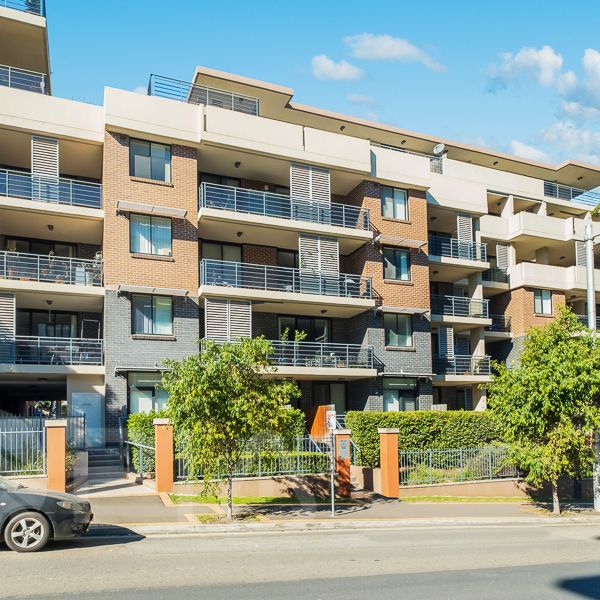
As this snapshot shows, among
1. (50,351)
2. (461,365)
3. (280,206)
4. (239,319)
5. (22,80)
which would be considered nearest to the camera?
(50,351)

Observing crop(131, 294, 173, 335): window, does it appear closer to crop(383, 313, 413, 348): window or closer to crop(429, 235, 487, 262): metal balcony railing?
crop(383, 313, 413, 348): window

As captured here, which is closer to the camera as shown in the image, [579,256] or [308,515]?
[308,515]

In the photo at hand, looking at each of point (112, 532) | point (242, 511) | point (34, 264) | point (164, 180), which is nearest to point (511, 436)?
point (242, 511)

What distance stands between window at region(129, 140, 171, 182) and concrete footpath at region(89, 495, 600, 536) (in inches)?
518

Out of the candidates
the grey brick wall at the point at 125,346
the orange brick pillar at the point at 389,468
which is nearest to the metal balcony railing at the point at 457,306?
the orange brick pillar at the point at 389,468

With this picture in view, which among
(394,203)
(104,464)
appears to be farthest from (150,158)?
(104,464)

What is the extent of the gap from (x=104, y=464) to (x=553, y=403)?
14105 mm

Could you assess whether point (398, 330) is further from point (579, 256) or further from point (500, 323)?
point (579, 256)

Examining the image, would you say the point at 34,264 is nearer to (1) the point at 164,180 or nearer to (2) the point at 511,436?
(1) the point at 164,180

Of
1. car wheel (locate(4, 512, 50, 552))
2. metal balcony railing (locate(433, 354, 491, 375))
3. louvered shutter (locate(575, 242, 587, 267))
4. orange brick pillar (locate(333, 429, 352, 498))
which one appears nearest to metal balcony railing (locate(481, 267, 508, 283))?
louvered shutter (locate(575, 242, 587, 267))

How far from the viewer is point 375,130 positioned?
40.3 metres

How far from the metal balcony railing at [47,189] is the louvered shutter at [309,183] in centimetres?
792

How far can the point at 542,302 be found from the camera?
132 ft

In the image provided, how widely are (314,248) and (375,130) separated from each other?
1258 cm
